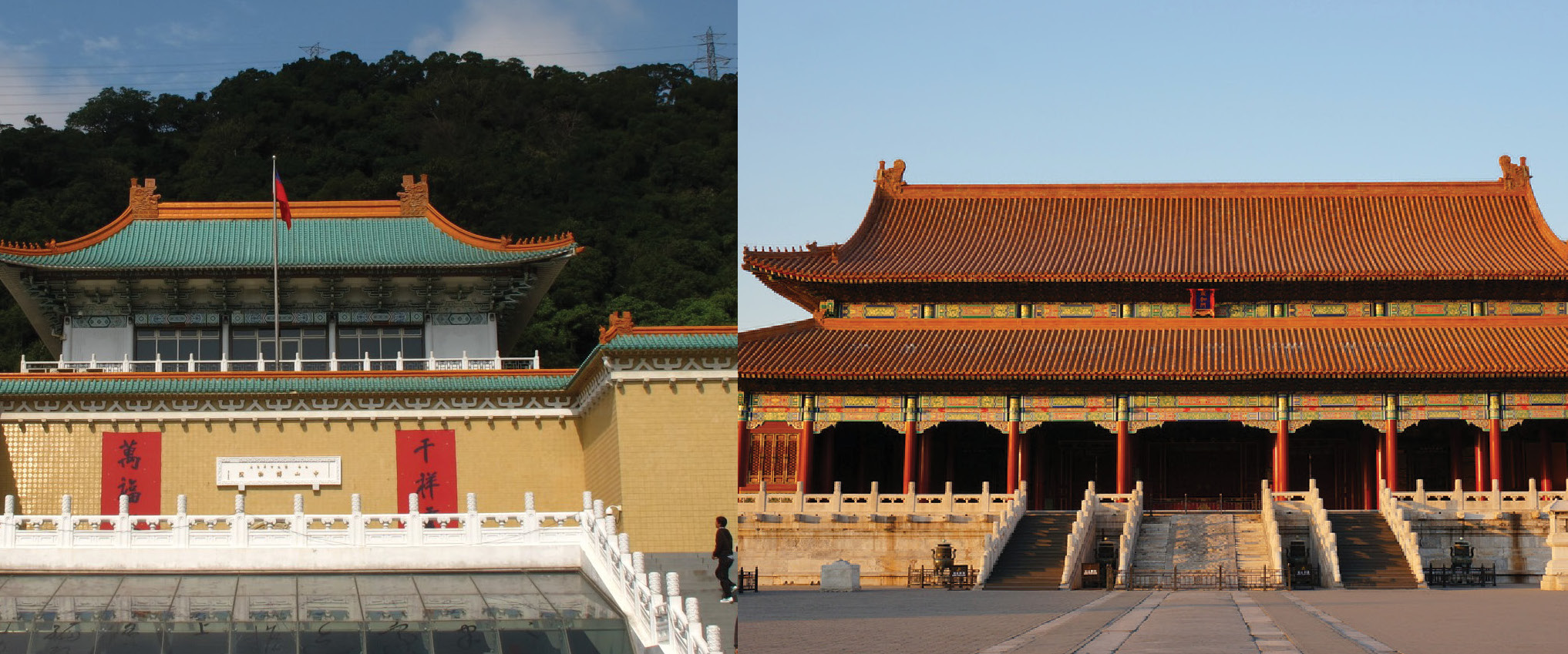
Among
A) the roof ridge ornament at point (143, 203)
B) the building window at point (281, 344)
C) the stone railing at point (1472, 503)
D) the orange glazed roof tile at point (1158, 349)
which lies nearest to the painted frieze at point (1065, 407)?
the orange glazed roof tile at point (1158, 349)

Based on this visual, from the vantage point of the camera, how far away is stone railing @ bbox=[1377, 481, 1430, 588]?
1040 inches

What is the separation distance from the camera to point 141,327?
36062 mm

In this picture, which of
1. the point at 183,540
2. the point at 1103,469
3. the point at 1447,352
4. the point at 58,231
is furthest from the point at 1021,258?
the point at 58,231

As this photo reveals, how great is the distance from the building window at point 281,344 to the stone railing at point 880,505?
9992mm

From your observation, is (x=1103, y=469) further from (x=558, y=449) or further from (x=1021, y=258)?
(x=558, y=449)

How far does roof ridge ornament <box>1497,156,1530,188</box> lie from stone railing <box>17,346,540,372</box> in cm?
2004

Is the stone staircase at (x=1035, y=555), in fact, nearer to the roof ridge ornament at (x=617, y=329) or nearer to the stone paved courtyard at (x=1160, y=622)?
the stone paved courtyard at (x=1160, y=622)

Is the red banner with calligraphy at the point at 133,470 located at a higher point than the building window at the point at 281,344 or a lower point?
lower

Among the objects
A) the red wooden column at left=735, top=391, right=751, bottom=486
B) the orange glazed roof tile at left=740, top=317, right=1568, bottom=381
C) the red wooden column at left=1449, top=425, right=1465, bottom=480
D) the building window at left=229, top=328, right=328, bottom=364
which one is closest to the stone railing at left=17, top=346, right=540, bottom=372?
the building window at left=229, top=328, right=328, bottom=364

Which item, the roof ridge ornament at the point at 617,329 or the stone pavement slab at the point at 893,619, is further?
the roof ridge ornament at the point at 617,329

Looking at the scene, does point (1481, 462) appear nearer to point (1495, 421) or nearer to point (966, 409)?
point (1495, 421)

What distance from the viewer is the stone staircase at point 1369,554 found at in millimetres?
26000

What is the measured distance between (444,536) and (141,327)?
1680 centimetres

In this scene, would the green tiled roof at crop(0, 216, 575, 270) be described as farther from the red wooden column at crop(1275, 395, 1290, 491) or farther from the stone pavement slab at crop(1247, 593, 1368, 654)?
the stone pavement slab at crop(1247, 593, 1368, 654)
